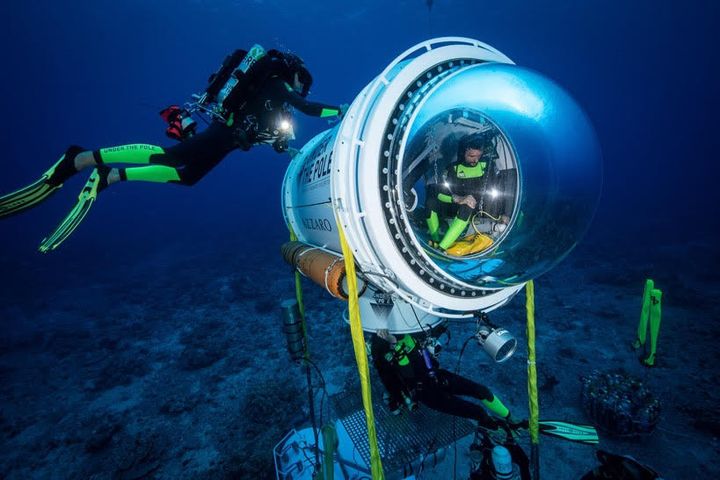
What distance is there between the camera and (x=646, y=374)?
223 inches

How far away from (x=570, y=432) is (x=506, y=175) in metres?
3.69

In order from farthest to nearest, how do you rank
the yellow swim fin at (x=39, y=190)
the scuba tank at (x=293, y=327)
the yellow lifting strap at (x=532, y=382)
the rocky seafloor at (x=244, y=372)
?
the rocky seafloor at (x=244, y=372) → the scuba tank at (x=293, y=327) → the yellow lifting strap at (x=532, y=382) → the yellow swim fin at (x=39, y=190)

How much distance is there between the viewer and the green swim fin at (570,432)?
12.4ft

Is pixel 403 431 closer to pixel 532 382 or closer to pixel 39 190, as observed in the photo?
pixel 532 382

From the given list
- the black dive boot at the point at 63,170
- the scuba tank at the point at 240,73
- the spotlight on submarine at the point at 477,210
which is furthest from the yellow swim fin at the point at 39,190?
the spotlight on submarine at the point at 477,210

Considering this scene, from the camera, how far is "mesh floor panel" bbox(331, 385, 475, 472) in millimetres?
3418

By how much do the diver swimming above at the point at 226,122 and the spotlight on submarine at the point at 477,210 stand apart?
57.4 inches

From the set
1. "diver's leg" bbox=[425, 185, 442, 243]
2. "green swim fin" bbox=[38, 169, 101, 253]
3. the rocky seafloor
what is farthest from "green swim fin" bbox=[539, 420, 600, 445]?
"green swim fin" bbox=[38, 169, 101, 253]

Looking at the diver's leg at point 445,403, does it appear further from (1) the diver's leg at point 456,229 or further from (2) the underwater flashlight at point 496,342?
(1) the diver's leg at point 456,229

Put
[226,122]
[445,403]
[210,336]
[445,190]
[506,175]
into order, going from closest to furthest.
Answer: [506,175] < [445,190] < [445,403] < [226,122] < [210,336]

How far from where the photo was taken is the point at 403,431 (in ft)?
12.3

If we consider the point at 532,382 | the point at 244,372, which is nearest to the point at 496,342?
the point at 532,382

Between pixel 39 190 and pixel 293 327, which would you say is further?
pixel 293 327

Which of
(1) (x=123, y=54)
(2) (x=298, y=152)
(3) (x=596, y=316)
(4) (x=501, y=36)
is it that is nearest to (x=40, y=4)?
(1) (x=123, y=54)
